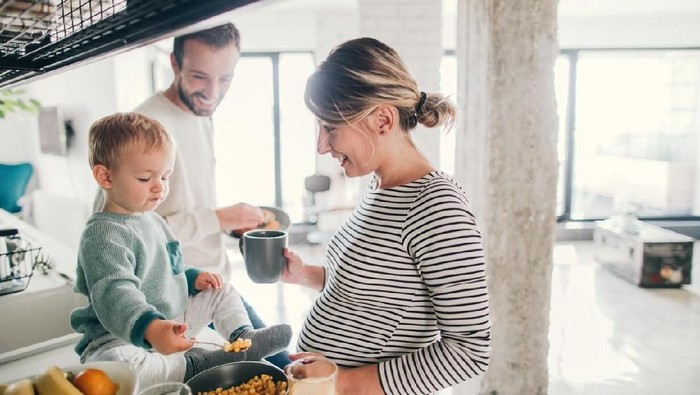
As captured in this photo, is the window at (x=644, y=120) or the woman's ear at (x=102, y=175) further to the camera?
the window at (x=644, y=120)

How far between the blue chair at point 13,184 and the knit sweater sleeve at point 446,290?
258 inches

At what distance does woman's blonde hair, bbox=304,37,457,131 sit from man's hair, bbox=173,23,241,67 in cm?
64

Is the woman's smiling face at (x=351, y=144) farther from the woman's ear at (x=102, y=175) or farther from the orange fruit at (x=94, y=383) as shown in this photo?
the orange fruit at (x=94, y=383)

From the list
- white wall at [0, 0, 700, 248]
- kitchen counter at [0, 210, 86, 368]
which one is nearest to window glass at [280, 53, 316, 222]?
white wall at [0, 0, 700, 248]

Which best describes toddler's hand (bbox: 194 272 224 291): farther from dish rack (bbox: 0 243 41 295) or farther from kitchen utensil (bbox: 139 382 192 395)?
dish rack (bbox: 0 243 41 295)

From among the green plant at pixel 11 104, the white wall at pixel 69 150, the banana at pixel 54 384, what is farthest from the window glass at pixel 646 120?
the banana at pixel 54 384

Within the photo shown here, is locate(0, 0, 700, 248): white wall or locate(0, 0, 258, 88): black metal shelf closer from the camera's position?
locate(0, 0, 258, 88): black metal shelf

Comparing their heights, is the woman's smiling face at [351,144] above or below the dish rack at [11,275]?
above

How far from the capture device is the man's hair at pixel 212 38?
151 centimetres

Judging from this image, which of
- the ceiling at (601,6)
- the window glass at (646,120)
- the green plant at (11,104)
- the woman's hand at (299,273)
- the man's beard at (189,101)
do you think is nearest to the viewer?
the woman's hand at (299,273)

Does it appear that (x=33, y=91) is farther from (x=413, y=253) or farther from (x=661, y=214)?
(x=661, y=214)

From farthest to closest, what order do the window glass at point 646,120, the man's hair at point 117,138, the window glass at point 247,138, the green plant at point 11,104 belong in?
1. the window glass at point 646,120
2. the window glass at point 247,138
3. the green plant at point 11,104
4. the man's hair at point 117,138

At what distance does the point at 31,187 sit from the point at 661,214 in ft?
27.9

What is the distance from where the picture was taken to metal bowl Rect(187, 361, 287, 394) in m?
0.88
